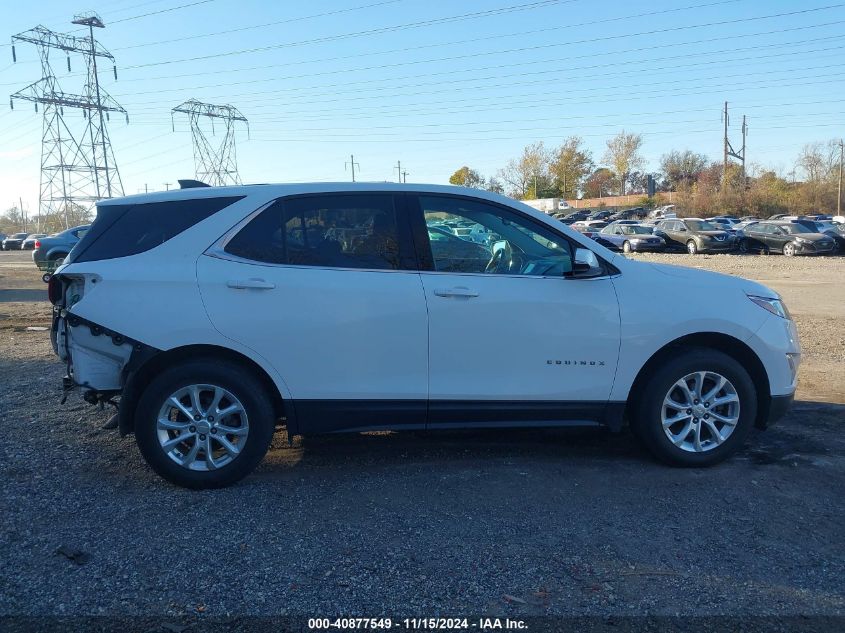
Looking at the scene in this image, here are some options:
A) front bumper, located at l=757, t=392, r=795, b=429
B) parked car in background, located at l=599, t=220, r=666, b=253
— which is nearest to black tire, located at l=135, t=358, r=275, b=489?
front bumper, located at l=757, t=392, r=795, b=429

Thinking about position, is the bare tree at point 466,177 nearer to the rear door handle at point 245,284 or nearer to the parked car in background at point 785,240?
the parked car in background at point 785,240

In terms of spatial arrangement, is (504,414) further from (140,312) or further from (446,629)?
(140,312)

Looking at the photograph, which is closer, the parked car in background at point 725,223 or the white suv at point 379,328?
the white suv at point 379,328

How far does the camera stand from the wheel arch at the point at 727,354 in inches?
185

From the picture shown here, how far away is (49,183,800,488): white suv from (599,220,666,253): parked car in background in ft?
99.3

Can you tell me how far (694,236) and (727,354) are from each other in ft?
97.7

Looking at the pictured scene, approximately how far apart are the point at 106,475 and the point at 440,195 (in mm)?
2920

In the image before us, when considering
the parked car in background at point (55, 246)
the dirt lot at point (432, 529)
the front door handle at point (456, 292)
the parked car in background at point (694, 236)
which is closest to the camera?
the dirt lot at point (432, 529)

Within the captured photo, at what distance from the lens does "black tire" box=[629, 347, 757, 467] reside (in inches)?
182

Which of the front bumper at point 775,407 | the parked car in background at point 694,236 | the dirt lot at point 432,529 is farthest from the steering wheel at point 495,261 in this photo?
the parked car in background at point 694,236

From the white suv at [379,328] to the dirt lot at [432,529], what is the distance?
37 cm

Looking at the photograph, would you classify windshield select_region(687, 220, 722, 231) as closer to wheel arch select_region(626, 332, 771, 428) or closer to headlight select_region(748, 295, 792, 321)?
headlight select_region(748, 295, 792, 321)

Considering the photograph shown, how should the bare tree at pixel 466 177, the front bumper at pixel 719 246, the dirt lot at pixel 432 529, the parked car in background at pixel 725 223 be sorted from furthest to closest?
the bare tree at pixel 466 177
the parked car in background at pixel 725 223
the front bumper at pixel 719 246
the dirt lot at pixel 432 529

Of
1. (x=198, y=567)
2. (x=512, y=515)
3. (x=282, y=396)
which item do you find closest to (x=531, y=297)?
(x=512, y=515)
